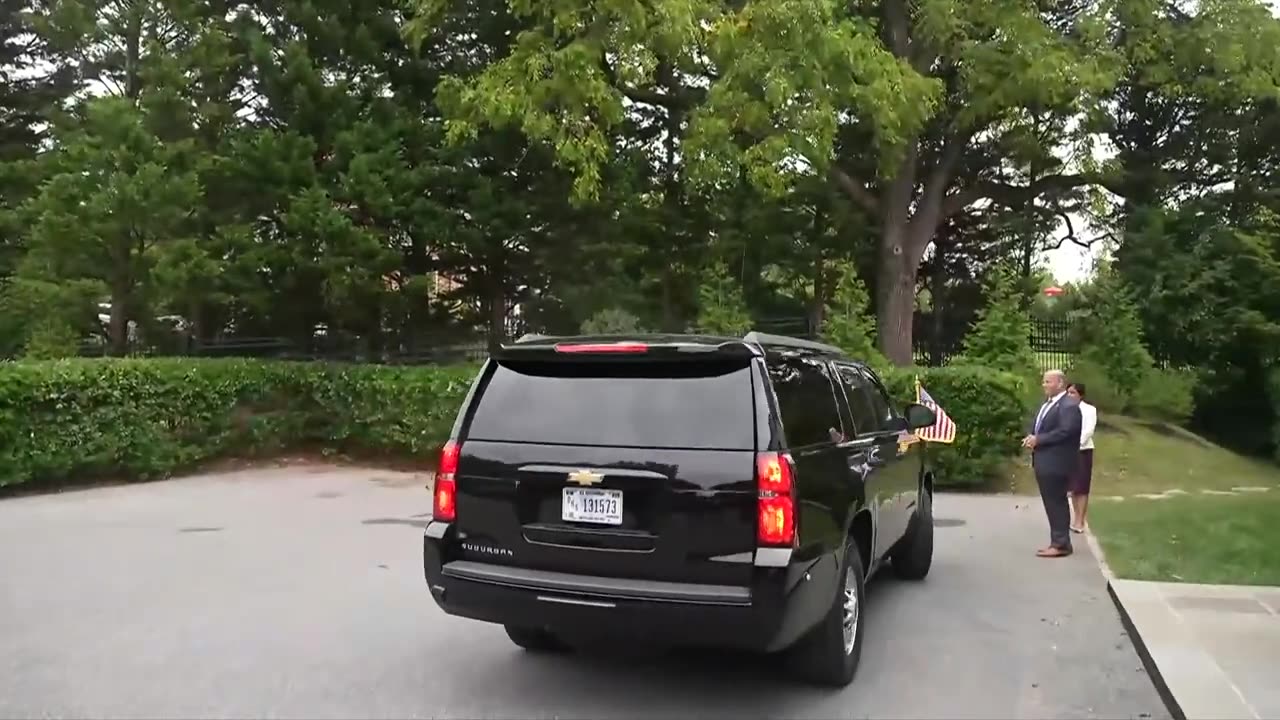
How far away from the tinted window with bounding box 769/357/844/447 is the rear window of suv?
245 mm

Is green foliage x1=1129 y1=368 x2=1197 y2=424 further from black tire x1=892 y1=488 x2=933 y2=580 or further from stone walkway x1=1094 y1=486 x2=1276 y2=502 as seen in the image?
black tire x1=892 y1=488 x2=933 y2=580

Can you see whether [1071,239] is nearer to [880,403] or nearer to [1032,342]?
[1032,342]

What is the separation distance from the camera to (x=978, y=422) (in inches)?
523

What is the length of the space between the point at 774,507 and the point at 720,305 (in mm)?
13737

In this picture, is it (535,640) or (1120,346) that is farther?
(1120,346)

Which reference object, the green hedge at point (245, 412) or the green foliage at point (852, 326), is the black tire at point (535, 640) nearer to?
the green hedge at point (245, 412)

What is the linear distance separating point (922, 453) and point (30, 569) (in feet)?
23.8

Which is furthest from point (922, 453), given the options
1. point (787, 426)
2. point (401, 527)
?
point (401, 527)

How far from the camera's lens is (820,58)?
14.0 meters

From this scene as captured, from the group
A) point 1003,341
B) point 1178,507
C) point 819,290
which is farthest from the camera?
point 819,290

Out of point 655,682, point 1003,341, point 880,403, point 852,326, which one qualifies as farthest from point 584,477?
point 1003,341

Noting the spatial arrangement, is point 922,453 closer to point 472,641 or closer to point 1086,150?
point 472,641

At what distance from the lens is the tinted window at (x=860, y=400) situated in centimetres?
629

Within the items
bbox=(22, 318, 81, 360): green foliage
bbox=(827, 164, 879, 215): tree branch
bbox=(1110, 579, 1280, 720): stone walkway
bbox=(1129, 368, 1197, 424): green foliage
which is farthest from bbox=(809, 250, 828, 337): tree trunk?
Result: bbox=(1110, 579, 1280, 720): stone walkway
